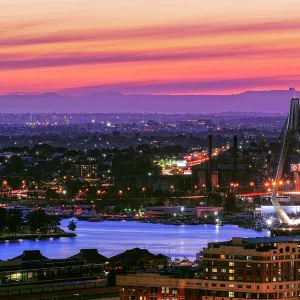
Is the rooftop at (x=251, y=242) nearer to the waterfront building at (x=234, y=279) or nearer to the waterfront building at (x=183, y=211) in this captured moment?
the waterfront building at (x=234, y=279)

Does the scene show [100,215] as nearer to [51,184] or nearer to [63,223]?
[63,223]

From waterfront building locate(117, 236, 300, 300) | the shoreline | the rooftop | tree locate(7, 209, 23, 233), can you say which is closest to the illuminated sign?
tree locate(7, 209, 23, 233)

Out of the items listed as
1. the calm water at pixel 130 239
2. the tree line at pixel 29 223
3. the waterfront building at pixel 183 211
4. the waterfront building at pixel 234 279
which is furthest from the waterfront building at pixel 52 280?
the waterfront building at pixel 183 211

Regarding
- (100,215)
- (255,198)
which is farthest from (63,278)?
(255,198)

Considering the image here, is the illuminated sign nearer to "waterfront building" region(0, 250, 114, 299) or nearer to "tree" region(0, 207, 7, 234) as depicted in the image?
"tree" region(0, 207, 7, 234)

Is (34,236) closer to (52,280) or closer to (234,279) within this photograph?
(234,279)

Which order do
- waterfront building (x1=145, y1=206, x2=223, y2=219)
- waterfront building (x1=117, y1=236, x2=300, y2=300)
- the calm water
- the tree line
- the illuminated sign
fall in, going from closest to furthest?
waterfront building (x1=117, y1=236, x2=300, y2=300)
the calm water
the tree line
waterfront building (x1=145, y1=206, x2=223, y2=219)
the illuminated sign
